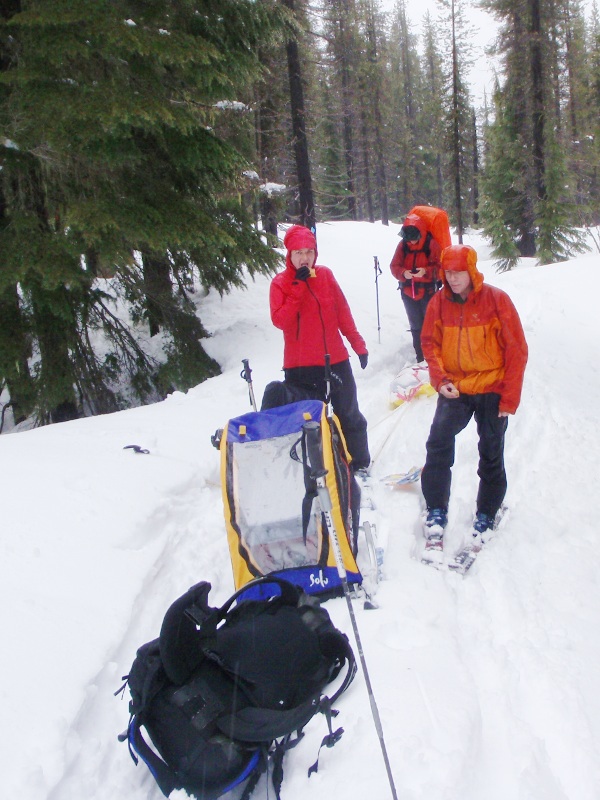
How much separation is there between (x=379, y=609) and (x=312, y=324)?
2.33 m

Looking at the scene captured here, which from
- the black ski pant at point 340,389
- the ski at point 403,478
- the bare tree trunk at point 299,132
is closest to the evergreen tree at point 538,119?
the bare tree trunk at point 299,132

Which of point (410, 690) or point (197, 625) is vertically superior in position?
point (197, 625)

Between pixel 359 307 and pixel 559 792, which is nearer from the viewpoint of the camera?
pixel 559 792

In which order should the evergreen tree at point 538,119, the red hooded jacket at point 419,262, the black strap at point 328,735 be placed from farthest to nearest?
the evergreen tree at point 538,119 < the red hooded jacket at point 419,262 < the black strap at point 328,735

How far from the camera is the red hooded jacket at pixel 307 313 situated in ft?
15.8

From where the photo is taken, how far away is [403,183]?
45.1 m

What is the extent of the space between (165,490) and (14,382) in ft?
13.0

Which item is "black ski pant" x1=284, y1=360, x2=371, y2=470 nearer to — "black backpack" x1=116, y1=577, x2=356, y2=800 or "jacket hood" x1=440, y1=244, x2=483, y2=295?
"jacket hood" x1=440, y1=244, x2=483, y2=295

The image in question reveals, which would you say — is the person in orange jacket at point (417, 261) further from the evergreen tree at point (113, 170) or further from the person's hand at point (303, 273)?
the person's hand at point (303, 273)

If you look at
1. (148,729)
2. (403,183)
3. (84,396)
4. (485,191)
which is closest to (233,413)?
(84,396)

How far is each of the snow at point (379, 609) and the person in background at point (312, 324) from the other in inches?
39.3

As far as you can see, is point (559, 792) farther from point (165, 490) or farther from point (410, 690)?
point (165, 490)

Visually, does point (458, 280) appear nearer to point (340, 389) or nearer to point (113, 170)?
point (340, 389)

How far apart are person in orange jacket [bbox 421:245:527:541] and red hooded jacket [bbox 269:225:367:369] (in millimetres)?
921
